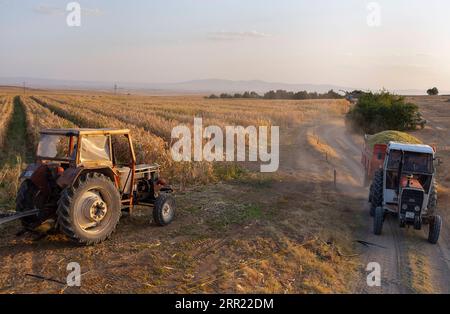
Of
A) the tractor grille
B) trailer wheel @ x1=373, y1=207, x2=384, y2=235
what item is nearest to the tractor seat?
trailer wheel @ x1=373, y1=207, x2=384, y2=235

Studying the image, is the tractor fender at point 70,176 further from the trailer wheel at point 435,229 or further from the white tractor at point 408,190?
the trailer wheel at point 435,229

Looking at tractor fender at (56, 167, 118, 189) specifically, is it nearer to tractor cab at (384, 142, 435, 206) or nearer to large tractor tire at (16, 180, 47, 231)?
large tractor tire at (16, 180, 47, 231)

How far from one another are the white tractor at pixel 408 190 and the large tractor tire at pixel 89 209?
18.6ft

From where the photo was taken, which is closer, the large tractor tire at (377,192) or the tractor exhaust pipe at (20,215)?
the tractor exhaust pipe at (20,215)

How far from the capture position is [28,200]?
796 cm

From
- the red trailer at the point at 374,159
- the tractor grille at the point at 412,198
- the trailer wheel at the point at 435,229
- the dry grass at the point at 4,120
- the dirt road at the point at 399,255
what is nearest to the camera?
the dirt road at the point at 399,255

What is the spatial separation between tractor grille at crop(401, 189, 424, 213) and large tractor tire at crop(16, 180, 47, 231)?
725 cm

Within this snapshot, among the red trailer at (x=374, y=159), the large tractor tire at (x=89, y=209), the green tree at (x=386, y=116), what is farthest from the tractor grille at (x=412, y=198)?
the green tree at (x=386, y=116)

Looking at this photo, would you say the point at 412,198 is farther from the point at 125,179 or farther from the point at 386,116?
the point at 386,116

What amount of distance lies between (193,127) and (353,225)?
12939 millimetres

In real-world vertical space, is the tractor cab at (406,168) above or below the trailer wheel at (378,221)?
above

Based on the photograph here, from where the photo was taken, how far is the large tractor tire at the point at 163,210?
9.09 meters

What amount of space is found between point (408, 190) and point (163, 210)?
17.1 ft
